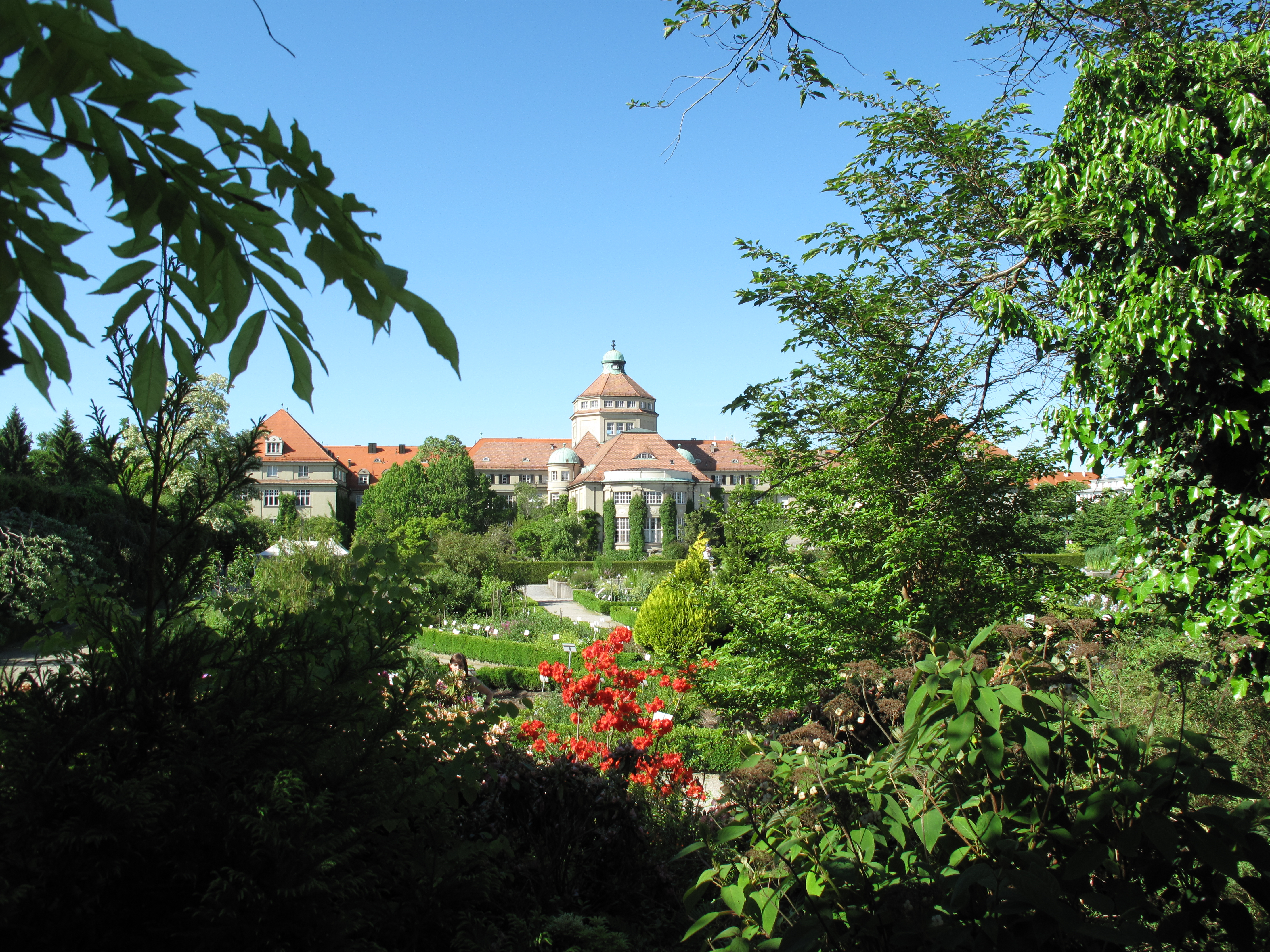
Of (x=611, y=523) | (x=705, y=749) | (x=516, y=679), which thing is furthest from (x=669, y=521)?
(x=705, y=749)

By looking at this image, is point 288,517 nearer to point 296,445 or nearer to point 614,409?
point 296,445

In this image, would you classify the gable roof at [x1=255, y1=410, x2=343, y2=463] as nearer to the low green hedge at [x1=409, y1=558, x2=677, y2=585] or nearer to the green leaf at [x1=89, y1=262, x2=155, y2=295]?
the low green hedge at [x1=409, y1=558, x2=677, y2=585]

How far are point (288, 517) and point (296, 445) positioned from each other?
68.6 ft

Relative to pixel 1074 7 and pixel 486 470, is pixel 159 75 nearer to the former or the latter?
pixel 1074 7

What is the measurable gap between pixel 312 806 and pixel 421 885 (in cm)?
58

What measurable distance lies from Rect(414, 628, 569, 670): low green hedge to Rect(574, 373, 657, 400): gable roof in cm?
6311

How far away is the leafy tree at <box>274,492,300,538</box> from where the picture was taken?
835 inches

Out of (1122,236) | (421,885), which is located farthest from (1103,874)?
(1122,236)

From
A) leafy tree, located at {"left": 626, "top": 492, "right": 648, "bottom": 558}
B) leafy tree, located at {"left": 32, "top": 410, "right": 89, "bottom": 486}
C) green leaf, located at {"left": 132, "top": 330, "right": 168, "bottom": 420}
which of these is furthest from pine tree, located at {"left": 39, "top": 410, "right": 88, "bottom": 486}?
leafy tree, located at {"left": 626, "top": 492, "right": 648, "bottom": 558}

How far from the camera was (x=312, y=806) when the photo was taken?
1736 millimetres

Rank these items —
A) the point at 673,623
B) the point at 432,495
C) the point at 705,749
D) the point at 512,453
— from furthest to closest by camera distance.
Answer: the point at 512,453 → the point at 432,495 → the point at 673,623 → the point at 705,749

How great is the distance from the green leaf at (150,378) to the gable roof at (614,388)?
248 feet

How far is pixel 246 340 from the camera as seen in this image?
1411 millimetres

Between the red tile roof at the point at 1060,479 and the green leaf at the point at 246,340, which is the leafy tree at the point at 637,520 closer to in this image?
the red tile roof at the point at 1060,479
